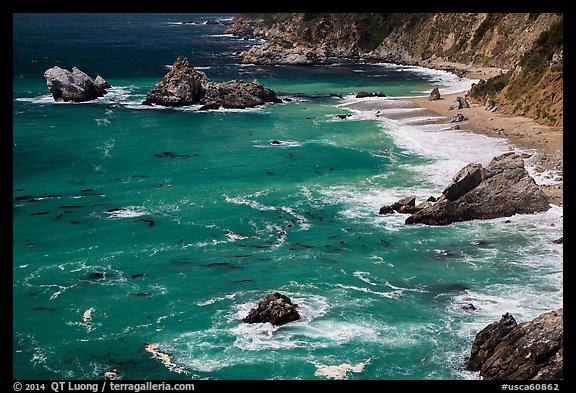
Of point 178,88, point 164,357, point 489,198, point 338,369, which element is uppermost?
point 178,88

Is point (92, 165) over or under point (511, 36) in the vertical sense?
under

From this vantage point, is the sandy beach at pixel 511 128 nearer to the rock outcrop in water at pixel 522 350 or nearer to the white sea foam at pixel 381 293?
the white sea foam at pixel 381 293

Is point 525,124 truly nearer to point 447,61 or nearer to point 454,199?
point 454,199

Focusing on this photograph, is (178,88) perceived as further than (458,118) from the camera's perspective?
Yes

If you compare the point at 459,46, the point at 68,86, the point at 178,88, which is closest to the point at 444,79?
the point at 459,46

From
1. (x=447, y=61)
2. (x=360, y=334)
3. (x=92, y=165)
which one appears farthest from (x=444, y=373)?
(x=447, y=61)

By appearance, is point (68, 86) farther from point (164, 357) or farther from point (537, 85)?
point (164, 357)
